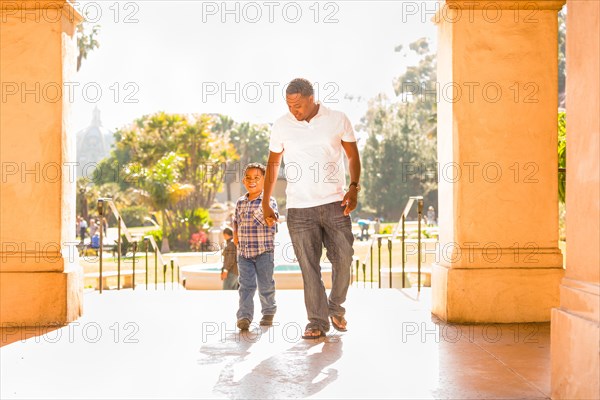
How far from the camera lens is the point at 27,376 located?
14.2ft

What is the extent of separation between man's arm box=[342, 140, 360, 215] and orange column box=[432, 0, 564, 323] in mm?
1218

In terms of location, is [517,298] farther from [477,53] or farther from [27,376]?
[27,376]

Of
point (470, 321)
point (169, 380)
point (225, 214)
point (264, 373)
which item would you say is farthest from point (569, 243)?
point (225, 214)

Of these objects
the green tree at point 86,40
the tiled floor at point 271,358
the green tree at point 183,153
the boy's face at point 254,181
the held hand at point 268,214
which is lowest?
the tiled floor at point 271,358

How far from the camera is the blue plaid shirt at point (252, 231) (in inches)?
243

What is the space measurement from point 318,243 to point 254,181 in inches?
38.2

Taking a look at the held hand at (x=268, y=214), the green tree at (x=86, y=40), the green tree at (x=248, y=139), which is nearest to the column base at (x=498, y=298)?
the held hand at (x=268, y=214)

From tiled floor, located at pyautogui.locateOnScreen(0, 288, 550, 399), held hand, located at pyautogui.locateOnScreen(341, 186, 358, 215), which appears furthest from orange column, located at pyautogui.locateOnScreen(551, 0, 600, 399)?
held hand, located at pyautogui.locateOnScreen(341, 186, 358, 215)

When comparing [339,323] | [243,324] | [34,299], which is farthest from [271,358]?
[34,299]

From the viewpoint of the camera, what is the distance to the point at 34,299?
624cm

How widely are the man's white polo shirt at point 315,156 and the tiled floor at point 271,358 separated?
1.01m

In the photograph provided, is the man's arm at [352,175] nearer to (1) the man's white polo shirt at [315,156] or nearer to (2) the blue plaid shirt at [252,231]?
(1) the man's white polo shirt at [315,156]

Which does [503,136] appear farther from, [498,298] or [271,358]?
[271,358]

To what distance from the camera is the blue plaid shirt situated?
6.16 meters
